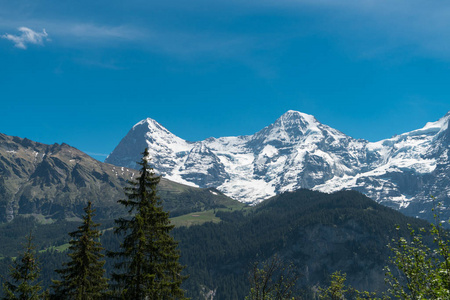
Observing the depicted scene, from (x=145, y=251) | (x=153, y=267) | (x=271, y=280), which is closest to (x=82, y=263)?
(x=145, y=251)

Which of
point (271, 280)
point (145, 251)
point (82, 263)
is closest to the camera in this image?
point (271, 280)

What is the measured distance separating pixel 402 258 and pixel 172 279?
20.7 m

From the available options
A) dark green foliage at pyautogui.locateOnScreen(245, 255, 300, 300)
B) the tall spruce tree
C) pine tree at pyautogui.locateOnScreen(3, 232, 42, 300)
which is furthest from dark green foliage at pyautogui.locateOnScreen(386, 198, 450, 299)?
pine tree at pyautogui.locateOnScreen(3, 232, 42, 300)

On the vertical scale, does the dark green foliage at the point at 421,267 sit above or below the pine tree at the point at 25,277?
above

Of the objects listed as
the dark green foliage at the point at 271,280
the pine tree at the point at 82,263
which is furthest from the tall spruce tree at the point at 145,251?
the pine tree at the point at 82,263

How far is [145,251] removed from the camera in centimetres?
3225

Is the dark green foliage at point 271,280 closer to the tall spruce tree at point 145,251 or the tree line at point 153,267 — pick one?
the tree line at point 153,267

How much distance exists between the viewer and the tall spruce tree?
31.4 m

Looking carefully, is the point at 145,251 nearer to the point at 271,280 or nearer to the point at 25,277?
the point at 271,280

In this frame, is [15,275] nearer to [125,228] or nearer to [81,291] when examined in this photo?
[81,291]

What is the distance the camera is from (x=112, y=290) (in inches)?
1277

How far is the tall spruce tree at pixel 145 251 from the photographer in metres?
31.4

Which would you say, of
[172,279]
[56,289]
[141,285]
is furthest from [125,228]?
[56,289]

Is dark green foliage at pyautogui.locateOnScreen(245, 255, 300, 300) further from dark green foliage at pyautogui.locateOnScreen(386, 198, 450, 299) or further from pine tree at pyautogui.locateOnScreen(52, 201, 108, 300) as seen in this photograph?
pine tree at pyautogui.locateOnScreen(52, 201, 108, 300)
